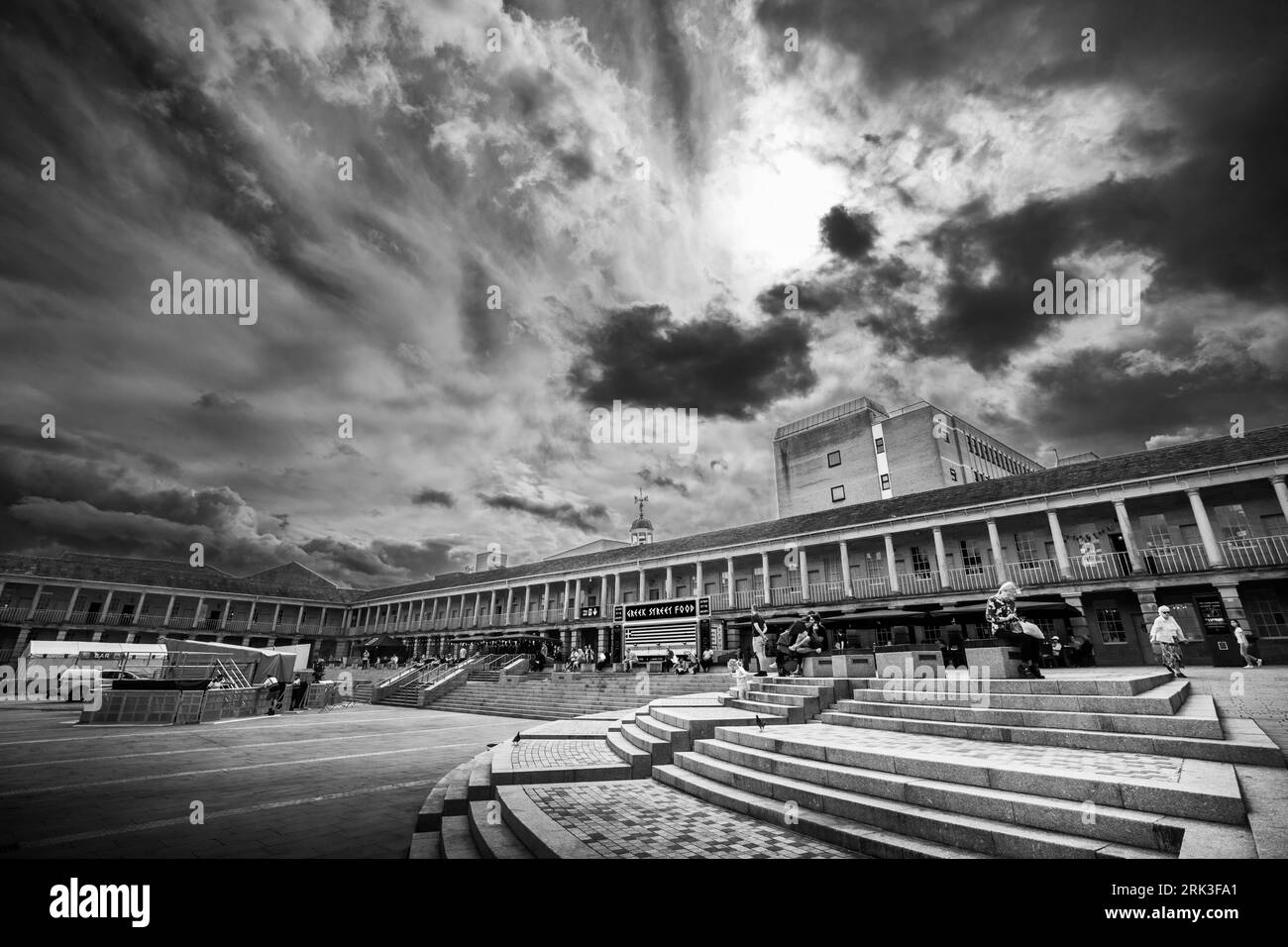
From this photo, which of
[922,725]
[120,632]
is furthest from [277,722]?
[120,632]

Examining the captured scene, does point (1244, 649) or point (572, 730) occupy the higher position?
point (572, 730)

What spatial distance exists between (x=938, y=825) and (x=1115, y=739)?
2.96 metres

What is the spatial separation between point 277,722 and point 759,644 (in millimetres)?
14931

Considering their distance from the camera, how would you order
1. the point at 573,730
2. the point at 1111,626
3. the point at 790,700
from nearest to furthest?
the point at 790,700, the point at 573,730, the point at 1111,626

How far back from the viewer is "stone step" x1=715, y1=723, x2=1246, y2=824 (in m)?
3.54

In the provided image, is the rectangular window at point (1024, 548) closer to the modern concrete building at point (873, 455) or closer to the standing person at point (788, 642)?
the modern concrete building at point (873, 455)

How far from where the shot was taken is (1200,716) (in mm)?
5371

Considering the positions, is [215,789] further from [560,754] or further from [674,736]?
[674,736]

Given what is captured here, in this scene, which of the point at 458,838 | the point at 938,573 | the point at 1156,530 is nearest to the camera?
the point at 458,838

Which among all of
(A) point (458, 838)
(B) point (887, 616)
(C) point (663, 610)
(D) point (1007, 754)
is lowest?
(A) point (458, 838)

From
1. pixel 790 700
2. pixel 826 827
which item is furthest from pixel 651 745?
pixel 826 827

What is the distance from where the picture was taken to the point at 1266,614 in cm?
1889
